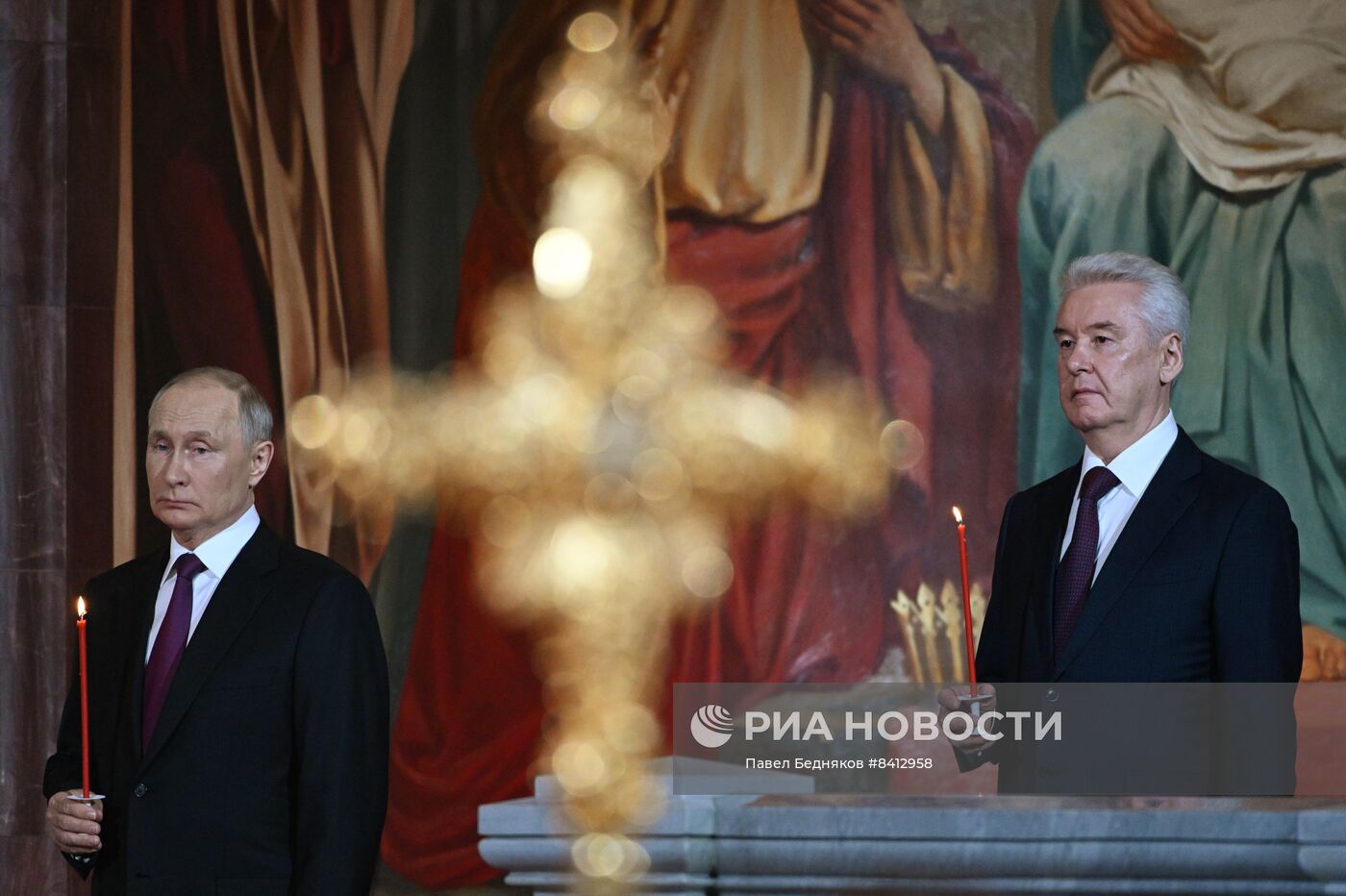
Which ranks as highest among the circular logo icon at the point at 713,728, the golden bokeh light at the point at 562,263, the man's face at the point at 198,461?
the golden bokeh light at the point at 562,263

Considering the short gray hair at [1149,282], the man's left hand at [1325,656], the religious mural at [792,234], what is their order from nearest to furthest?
the short gray hair at [1149,282], the man's left hand at [1325,656], the religious mural at [792,234]

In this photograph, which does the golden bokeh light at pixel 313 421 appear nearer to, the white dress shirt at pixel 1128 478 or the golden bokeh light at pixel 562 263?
the golden bokeh light at pixel 562 263

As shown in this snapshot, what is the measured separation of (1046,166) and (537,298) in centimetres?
192

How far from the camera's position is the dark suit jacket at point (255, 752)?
2781 mm

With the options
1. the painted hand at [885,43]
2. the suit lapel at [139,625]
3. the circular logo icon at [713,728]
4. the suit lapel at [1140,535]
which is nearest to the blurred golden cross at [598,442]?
the painted hand at [885,43]

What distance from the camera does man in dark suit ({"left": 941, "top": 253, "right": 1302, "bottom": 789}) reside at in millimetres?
2643

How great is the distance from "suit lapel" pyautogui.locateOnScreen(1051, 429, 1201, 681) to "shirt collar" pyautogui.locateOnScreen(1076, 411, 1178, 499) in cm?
3

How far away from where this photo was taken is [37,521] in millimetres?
6066

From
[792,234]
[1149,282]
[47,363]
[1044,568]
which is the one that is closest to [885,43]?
[792,234]

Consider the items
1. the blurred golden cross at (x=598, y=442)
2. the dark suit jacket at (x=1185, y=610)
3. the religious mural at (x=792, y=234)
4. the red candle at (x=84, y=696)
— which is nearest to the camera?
the dark suit jacket at (x=1185, y=610)

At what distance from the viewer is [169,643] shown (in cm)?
292

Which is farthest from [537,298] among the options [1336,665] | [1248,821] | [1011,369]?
[1248,821]

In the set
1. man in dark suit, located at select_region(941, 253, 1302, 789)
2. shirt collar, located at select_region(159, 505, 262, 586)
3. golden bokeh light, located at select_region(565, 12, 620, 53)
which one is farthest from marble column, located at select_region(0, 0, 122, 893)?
man in dark suit, located at select_region(941, 253, 1302, 789)

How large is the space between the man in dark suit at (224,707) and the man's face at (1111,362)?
1346 mm
